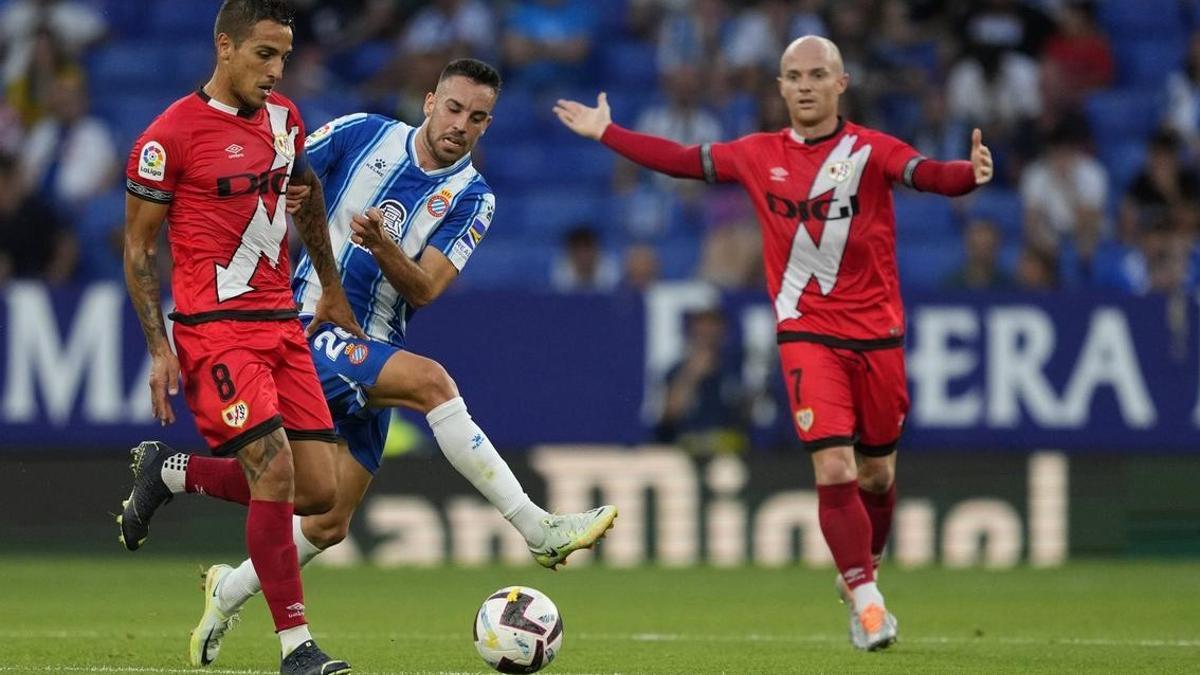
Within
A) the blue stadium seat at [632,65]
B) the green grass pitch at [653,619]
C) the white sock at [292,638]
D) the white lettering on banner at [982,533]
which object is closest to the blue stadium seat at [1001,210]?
the blue stadium seat at [632,65]

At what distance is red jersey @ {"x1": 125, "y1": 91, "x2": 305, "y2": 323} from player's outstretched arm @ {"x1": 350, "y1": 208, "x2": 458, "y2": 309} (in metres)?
0.40

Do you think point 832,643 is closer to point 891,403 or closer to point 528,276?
point 891,403

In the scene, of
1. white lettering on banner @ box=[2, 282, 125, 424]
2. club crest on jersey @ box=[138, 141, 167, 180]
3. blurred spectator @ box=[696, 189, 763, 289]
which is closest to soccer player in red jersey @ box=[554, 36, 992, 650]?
club crest on jersey @ box=[138, 141, 167, 180]

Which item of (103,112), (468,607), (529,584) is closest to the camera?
(468,607)

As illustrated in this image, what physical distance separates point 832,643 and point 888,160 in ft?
6.99

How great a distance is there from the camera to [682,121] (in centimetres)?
1630

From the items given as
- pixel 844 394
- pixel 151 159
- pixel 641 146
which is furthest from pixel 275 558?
pixel 641 146

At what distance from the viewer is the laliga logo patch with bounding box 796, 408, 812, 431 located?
919 centimetres

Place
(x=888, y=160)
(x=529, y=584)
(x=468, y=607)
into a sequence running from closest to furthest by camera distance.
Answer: (x=888, y=160) → (x=468, y=607) → (x=529, y=584)

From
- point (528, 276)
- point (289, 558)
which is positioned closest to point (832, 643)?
point (289, 558)

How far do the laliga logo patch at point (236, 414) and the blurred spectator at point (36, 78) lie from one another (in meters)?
10.7

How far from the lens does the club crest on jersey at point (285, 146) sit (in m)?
7.54

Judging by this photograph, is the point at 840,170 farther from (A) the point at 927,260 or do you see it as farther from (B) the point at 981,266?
(A) the point at 927,260

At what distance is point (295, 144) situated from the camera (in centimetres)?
767
